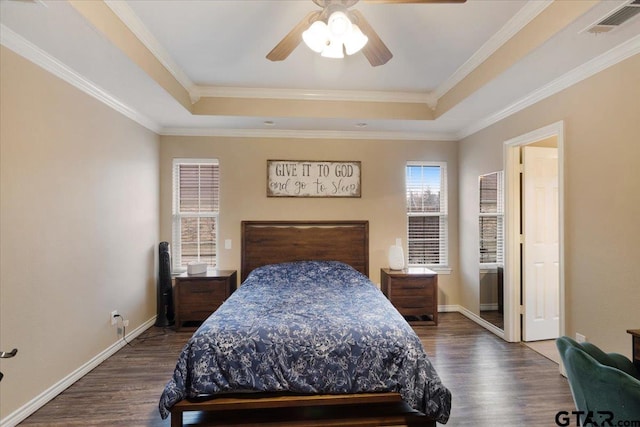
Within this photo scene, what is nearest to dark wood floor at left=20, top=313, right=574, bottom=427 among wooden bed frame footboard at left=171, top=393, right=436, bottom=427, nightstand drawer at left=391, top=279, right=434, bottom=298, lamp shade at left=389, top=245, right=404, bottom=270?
wooden bed frame footboard at left=171, top=393, right=436, bottom=427

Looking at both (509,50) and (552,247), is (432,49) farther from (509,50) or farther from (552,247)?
(552,247)

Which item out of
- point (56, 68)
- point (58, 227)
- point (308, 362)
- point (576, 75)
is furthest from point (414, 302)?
point (56, 68)

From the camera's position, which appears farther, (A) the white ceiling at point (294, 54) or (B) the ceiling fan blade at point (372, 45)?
(A) the white ceiling at point (294, 54)

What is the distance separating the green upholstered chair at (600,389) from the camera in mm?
1115

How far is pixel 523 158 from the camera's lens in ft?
11.0

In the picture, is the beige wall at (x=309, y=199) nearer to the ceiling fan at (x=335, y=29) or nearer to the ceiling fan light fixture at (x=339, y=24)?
the ceiling fan at (x=335, y=29)

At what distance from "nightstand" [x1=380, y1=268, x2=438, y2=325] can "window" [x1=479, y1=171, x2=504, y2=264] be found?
0.84 meters

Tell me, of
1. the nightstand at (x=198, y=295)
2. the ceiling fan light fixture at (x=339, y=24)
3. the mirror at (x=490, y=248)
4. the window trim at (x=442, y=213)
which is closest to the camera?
the ceiling fan light fixture at (x=339, y=24)

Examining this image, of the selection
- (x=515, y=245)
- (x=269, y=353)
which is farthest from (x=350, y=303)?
(x=515, y=245)

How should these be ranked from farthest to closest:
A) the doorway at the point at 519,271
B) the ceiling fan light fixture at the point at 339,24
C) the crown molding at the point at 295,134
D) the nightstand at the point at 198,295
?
the crown molding at the point at 295,134 → the nightstand at the point at 198,295 → the doorway at the point at 519,271 → the ceiling fan light fixture at the point at 339,24

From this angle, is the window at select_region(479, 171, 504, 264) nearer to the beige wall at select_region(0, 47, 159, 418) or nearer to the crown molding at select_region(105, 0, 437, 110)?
the crown molding at select_region(105, 0, 437, 110)

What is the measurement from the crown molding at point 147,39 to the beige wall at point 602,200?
139 inches

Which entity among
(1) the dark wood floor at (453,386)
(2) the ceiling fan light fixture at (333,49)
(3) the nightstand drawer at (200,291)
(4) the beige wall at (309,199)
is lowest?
(1) the dark wood floor at (453,386)

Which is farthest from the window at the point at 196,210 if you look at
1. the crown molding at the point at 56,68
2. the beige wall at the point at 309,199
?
the crown molding at the point at 56,68
